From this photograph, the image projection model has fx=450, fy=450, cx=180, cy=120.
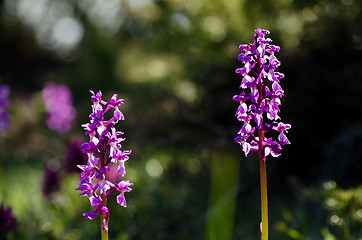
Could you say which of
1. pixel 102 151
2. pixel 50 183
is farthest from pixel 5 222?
pixel 50 183

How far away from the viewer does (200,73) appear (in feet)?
12.0

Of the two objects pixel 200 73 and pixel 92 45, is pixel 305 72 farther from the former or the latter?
pixel 92 45

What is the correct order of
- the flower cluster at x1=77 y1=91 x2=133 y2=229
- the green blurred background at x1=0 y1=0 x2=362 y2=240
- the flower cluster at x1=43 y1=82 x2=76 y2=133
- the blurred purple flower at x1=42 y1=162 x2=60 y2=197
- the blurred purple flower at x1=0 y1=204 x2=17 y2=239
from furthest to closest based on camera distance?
the flower cluster at x1=43 y1=82 x2=76 y2=133
the blurred purple flower at x1=42 y1=162 x2=60 y2=197
the green blurred background at x1=0 y1=0 x2=362 y2=240
the blurred purple flower at x1=0 y1=204 x2=17 y2=239
the flower cluster at x1=77 y1=91 x2=133 y2=229

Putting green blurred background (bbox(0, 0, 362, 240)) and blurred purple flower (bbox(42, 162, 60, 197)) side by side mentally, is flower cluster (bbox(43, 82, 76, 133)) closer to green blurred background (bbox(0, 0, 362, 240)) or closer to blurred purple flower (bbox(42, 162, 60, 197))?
green blurred background (bbox(0, 0, 362, 240))

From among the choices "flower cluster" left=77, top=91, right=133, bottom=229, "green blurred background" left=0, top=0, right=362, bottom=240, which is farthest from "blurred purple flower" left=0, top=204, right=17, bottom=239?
"flower cluster" left=77, top=91, right=133, bottom=229

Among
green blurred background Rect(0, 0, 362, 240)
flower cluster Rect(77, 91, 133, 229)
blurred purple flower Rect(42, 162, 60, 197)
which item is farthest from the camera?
blurred purple flower Rect(42, 162, 60, 197)

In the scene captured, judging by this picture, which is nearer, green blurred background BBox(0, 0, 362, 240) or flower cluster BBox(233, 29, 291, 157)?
flower cluster BBox(233, 29, 291, 157)

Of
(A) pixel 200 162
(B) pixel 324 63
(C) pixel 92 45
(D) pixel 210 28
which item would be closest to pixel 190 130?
(A) pixel 200 162

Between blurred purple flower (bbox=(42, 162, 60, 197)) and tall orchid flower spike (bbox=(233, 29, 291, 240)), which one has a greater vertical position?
blurred purple flower (bbox=(42, 162, 60, 197))

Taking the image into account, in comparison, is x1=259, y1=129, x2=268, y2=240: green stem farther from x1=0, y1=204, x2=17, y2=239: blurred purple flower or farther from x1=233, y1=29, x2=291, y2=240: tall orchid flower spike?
x1=0, y1=204, x2=17, y2=239: blurred purple flower

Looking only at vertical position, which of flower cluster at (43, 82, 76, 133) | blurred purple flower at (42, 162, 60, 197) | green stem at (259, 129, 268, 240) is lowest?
green stem at (259, 129, 268, 240)

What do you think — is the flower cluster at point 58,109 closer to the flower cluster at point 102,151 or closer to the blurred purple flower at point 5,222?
the blurred purple flower at point 5,222

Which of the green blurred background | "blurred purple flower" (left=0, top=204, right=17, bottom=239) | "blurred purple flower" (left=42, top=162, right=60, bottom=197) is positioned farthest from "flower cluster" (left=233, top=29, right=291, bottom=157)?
"blurred purple flower" (left=42, top=162, right=60, bottom=197)

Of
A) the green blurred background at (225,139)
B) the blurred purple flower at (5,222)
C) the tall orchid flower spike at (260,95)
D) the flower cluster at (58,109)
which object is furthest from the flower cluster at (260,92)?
the flower cluster at (58,109)
